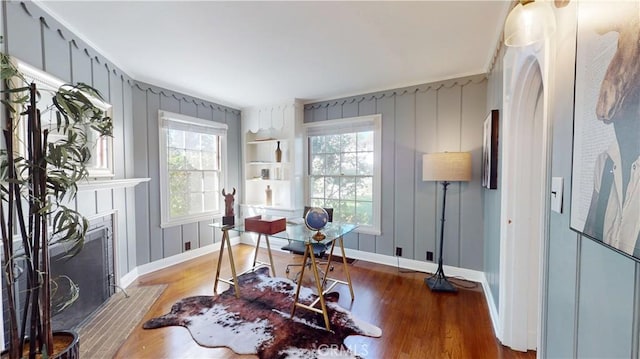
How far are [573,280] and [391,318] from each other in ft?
5.57

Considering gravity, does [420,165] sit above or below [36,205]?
above

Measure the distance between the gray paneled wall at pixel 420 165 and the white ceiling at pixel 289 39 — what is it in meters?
0.24

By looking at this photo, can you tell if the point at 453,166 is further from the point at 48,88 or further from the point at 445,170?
the point at 48,88

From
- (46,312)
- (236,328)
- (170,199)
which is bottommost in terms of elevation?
(236,328)

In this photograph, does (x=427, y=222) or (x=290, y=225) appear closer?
(x=290, y=225)

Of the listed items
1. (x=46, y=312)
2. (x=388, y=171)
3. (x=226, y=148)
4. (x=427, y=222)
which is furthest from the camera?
(x=226, y=148)

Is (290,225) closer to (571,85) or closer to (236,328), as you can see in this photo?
(236,328)

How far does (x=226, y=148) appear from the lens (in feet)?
14.4

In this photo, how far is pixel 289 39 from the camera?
229cm

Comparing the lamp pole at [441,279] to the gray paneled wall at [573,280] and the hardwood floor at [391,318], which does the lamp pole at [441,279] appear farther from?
the gray paneled wall at [573,280]

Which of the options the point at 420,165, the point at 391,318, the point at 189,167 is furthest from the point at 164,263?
the point at 420,165

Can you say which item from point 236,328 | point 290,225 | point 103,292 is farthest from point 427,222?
point 103,292

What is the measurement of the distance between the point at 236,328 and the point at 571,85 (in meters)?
2.48

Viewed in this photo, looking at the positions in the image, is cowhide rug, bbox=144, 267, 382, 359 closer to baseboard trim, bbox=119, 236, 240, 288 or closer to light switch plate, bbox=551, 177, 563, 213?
baseboard trim, bbox=119, 236, 240, 288
